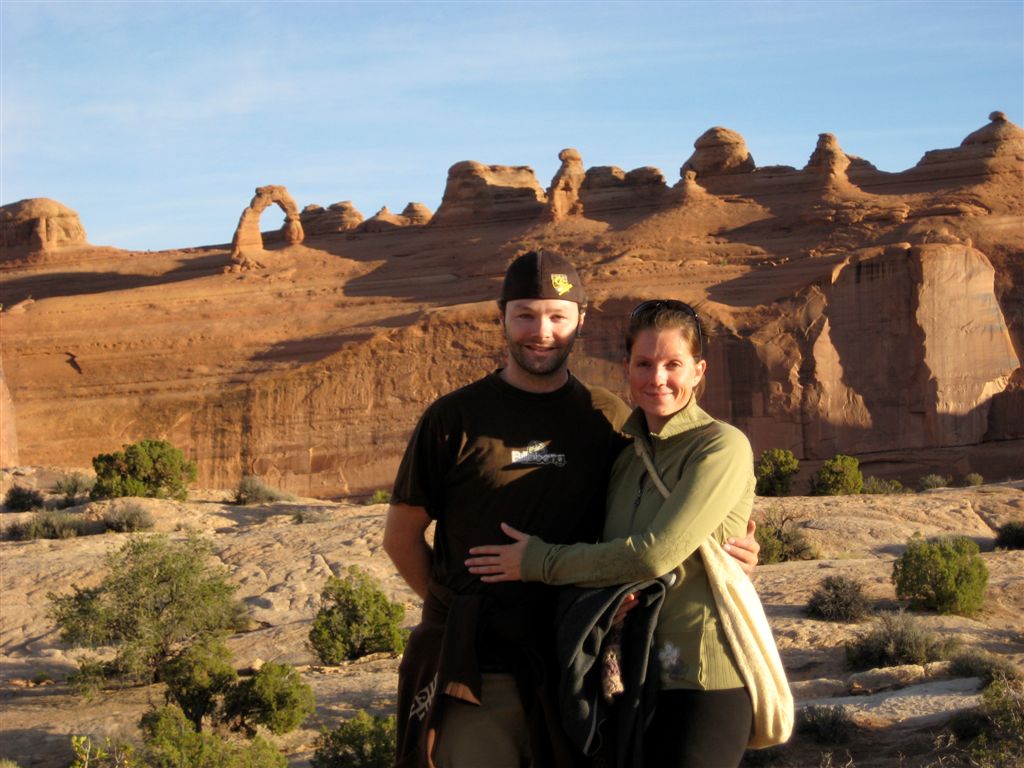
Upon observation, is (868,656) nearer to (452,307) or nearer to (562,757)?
(562,757)

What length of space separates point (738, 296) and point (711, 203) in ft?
17.7

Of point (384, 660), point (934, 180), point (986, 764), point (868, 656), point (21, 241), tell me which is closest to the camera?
point (986, 764)

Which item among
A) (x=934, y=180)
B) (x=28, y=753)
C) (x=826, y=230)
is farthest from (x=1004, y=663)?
(x=934, y=180)

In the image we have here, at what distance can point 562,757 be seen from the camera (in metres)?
3.49

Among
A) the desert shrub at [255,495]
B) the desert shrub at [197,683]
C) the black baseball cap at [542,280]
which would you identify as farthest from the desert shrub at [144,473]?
the black baseball cap at [542,280]

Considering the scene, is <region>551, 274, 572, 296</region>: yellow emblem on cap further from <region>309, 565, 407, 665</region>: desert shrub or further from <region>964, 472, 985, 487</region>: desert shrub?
<region>964, 472, 985, 487</region>: desert shrub

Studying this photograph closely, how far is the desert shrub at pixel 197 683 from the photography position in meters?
9.41

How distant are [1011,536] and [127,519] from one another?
12917mm

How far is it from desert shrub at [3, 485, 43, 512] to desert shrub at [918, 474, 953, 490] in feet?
55.4

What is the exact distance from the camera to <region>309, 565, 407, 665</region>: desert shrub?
11.7 m

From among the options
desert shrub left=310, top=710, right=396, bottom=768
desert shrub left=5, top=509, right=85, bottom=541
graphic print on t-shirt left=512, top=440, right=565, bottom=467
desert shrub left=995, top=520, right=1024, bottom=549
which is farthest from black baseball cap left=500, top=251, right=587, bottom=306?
desert shrub left=5, top=509, right=85, bottom=541

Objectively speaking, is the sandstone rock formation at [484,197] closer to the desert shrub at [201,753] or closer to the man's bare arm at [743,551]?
the desert shrub at [201,753]

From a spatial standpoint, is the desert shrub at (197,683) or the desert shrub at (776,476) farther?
the desert shrub at (776,476)

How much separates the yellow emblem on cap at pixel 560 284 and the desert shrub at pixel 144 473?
67.2 ft
